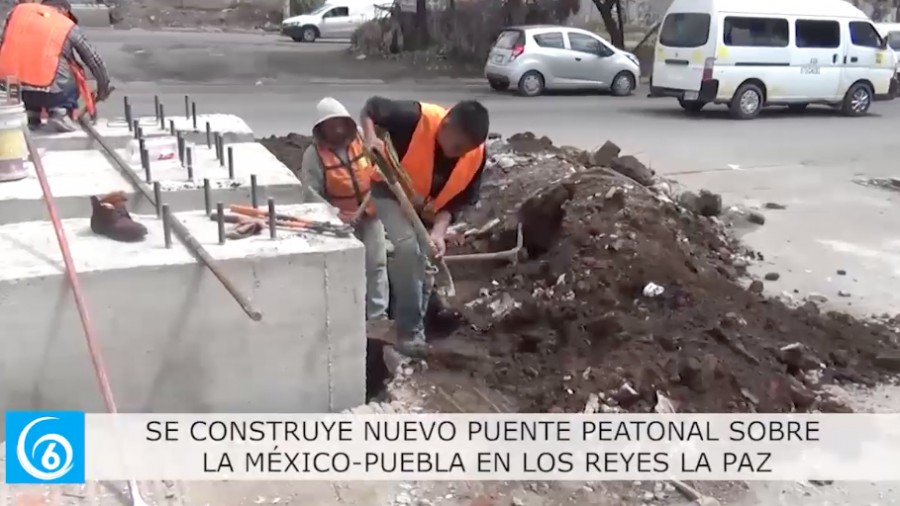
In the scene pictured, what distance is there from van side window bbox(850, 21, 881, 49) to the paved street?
130 centimetres

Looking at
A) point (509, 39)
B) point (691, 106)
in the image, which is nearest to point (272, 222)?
point (691, 106)

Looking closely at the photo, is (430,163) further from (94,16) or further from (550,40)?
(94,16)

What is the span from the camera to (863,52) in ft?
51.3

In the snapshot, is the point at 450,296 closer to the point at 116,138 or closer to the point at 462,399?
the point at 462,399

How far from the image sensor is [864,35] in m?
15.6

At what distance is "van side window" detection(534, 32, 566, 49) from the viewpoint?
1758 centimetres

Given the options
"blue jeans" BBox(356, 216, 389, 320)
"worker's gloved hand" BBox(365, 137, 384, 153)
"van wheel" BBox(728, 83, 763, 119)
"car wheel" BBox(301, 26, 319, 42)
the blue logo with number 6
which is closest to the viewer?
the blue logo with number 6

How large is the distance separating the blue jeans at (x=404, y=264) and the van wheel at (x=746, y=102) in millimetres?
11477

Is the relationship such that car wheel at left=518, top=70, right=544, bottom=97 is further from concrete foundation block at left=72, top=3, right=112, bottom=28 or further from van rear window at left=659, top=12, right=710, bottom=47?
concrete foundation block at left=72, top=3, right=112, bottom=28

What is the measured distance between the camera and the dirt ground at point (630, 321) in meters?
4.35

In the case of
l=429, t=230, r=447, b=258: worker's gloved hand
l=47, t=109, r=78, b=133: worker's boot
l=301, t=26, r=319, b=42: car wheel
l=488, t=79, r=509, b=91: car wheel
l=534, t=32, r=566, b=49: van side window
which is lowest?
l=429, t=230, r=447, b=258: worker's gloved hand

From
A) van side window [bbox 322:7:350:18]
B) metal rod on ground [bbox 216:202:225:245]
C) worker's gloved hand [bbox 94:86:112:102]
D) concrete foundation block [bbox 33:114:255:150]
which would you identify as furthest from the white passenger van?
van side window [bbox 322:7:350:18]

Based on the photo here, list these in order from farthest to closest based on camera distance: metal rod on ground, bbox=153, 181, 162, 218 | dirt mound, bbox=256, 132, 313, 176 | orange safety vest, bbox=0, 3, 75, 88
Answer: dirt mound, bbox=256, 132, 313, 176 → orange safety vest, bbox=0, 3, 75, 88 → metal rod on ground, bbox=153, 181, 162, 218

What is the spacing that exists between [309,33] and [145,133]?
84.8 ft
